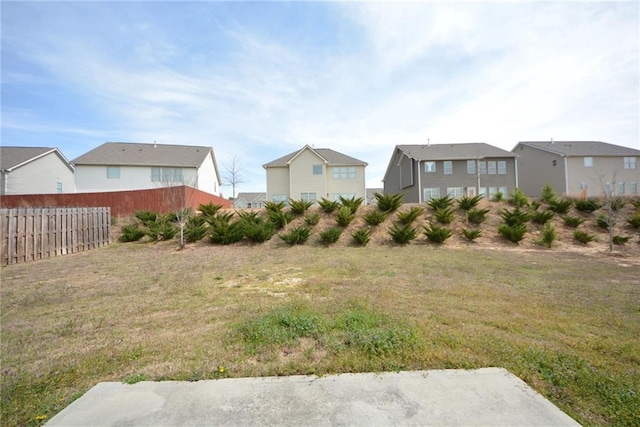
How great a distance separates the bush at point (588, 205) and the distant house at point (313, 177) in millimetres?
14392

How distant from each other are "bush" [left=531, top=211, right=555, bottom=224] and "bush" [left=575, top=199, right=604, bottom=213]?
2170mm

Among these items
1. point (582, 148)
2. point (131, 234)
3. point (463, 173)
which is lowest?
point (131, 234)

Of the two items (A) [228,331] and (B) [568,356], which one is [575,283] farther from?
(A) [228,331]

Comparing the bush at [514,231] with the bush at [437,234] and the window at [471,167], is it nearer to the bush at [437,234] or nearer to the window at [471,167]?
the bush at [437,234]

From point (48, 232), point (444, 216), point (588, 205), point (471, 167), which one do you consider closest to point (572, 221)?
point (588, 205)

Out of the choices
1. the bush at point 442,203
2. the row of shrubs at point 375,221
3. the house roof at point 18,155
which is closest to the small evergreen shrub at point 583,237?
the row of shrubs at point 375,221

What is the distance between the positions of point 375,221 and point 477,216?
4857 mm

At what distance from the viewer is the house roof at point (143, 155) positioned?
77.7 feet

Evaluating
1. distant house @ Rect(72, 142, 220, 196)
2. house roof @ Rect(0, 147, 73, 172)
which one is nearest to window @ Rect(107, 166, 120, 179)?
distant house @ Rect(72, 142, 220, 196)

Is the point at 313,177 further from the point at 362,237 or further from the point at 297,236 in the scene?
the point at 362,237

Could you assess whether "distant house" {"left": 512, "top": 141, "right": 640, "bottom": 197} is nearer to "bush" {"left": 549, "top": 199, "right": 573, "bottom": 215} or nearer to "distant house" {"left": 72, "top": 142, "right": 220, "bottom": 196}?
"bush" {"left": 549, "top": 199, "right": 573, "bottom": 215}

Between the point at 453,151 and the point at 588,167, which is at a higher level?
the point at 453,151

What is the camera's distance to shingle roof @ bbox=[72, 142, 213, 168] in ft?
77.7

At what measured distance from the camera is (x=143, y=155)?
25.1 m
